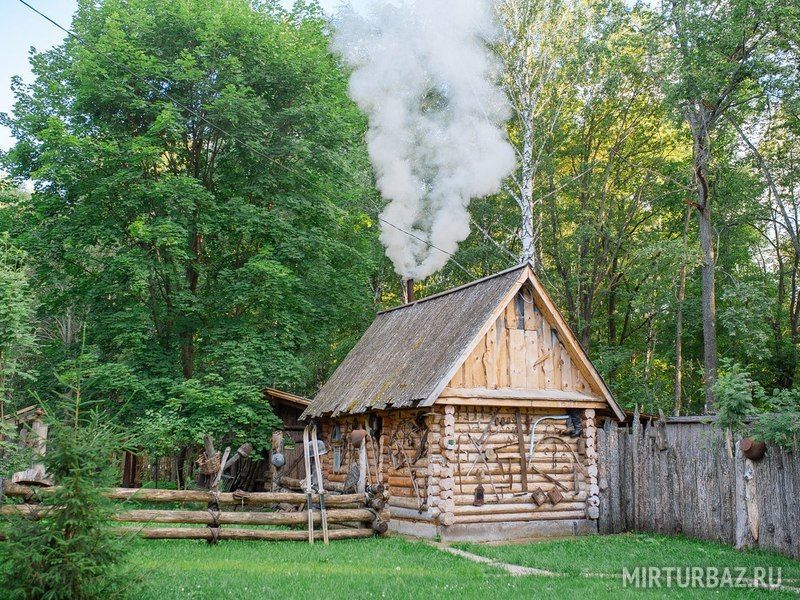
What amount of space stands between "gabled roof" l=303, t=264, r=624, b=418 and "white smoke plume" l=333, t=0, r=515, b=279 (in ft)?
27.7

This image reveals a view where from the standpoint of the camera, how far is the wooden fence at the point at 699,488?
490 inches

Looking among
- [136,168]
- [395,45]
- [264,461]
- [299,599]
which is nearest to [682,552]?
[299,599]

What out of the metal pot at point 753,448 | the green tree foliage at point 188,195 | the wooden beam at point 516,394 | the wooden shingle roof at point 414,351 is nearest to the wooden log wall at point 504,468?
the wooden beam at point 516,394

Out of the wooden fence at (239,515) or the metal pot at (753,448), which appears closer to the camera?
the wooden fence at (239,515)

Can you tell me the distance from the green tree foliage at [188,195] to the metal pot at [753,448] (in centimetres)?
1226

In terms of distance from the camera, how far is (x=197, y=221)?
71.4ft

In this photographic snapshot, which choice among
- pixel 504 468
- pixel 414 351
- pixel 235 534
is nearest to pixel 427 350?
pixel 414 351

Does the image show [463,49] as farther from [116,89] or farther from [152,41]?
[116,89]

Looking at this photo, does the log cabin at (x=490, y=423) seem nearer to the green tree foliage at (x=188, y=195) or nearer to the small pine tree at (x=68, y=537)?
the green tree foliage at (x=188, y=195)

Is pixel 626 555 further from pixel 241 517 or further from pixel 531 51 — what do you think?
pixel 531 51

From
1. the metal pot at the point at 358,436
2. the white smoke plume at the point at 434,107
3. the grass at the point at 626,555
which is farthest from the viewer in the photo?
the white smoke plume at the point at 434,107

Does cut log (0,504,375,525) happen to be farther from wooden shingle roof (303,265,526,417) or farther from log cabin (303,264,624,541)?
wooden shingle roof (303,265,526,417)

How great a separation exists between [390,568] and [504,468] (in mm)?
5099

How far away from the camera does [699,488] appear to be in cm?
1423
